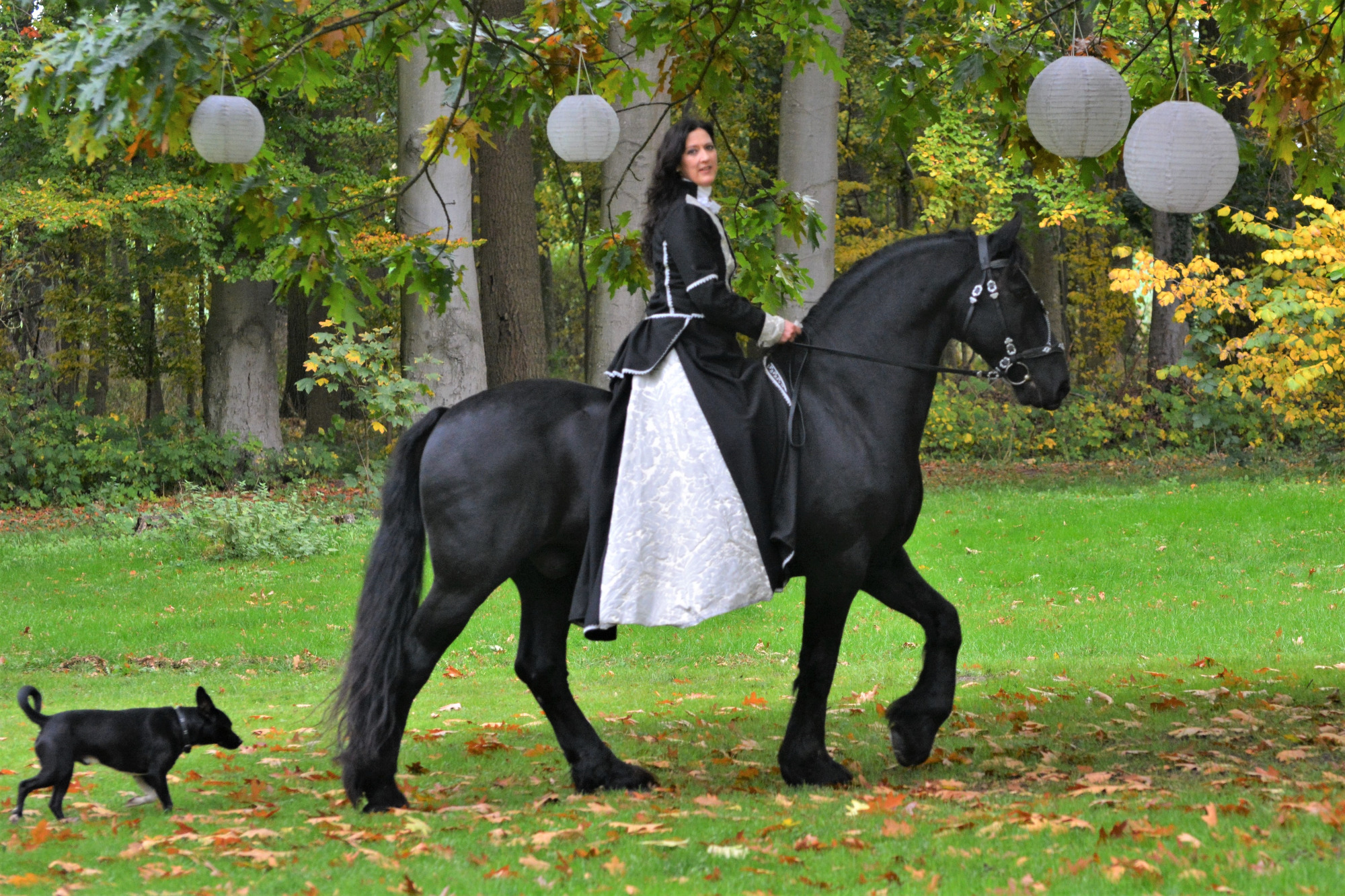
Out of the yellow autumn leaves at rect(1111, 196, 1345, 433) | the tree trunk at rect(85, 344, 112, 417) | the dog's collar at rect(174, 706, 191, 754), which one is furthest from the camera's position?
the tree trunk at rect(85, 344, 112, 417)

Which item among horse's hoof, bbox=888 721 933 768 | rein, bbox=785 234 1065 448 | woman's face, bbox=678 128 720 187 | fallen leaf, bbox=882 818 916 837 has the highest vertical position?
woman's face, bbox=678 128 720 187

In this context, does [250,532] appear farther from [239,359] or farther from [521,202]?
[239,359]

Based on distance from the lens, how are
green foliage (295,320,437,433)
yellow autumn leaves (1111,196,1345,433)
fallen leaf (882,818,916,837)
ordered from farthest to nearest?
1. green foliage (295,320,437,433)
2. yellow autumn leaves (1111,196,1345,433)
3. fallen leaf (882,818,916,837)

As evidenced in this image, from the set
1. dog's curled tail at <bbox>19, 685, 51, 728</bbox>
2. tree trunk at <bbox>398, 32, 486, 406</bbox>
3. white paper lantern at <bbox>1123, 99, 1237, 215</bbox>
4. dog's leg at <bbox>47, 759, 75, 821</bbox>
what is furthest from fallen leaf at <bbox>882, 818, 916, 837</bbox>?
tree trunk at <bbox>398, 32, 486, 406</bbox>

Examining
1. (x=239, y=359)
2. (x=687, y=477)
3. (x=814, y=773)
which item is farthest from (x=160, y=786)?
(x=239, y=359)

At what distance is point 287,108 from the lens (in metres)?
18.8

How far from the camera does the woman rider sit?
5.43 meters

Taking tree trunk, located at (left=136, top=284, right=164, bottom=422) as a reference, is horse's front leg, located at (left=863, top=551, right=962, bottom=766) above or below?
below

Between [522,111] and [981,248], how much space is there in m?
2.68

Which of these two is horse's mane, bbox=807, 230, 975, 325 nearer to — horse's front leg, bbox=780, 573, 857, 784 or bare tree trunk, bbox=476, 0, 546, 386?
horse's front leg, bbox=780, 573, 857, 784

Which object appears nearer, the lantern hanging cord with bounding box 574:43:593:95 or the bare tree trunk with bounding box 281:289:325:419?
the lantern hanging cord with bounding box 574:43:593:95

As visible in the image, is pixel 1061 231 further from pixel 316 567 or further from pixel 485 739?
pixel 485 739

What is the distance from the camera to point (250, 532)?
1378 centimetres

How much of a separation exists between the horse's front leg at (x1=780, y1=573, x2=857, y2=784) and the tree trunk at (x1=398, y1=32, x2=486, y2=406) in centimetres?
1066
